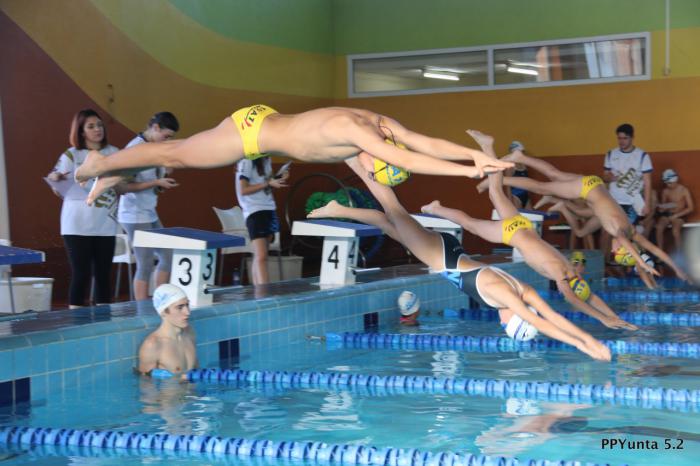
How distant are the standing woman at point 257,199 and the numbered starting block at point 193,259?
0.99 m

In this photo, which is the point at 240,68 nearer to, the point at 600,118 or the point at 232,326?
the point at 600,118

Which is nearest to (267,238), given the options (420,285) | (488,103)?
(420,285)

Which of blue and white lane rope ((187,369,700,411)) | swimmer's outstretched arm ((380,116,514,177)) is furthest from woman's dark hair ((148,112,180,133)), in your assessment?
swimmer's outstretched arm ((380,116,514,177))

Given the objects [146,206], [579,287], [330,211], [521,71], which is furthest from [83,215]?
[521,71]

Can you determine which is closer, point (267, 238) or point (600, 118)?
point (267, 238)

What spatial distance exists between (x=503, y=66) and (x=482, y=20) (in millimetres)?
710

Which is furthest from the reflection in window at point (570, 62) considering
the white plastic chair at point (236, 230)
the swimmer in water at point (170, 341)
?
the swimmer in water at point (170, 341)

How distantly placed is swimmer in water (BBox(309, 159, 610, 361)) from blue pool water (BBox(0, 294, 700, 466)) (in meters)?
0.39

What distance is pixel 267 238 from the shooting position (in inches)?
311

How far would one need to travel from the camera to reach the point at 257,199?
7871mm

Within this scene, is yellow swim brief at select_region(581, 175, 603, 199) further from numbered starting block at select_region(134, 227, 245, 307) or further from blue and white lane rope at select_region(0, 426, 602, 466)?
blue and white lane rope at select_region(0, 426, 602, 466)

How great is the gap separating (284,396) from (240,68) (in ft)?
24.7

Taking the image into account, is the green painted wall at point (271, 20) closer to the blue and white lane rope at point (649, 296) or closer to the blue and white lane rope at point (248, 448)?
the blue and white lane rope at point (649, 296)

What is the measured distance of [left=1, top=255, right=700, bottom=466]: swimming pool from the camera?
4.38m
